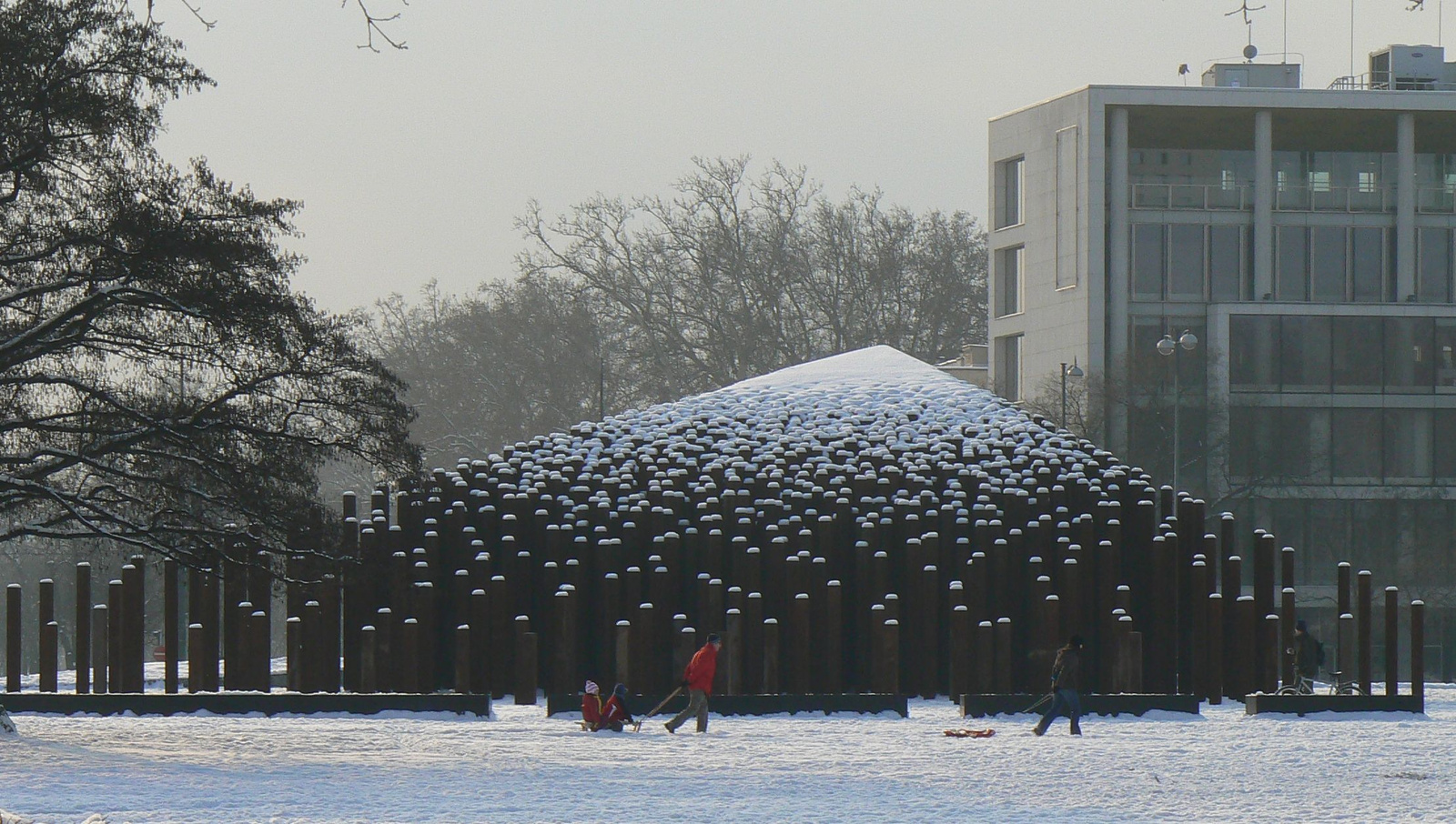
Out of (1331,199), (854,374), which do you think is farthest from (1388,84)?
(854,374)

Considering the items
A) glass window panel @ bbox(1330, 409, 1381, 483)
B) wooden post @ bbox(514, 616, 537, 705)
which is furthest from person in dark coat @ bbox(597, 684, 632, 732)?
glass window panel @ bbox(1330, 409, 1381, 483)

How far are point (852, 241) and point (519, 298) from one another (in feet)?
37.3

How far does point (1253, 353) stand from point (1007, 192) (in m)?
9.60

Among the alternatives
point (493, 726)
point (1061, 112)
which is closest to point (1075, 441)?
point (493, 726)

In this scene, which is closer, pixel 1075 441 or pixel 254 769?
pixel 254 769

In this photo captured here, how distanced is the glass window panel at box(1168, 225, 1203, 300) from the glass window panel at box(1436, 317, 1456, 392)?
19.5 feet

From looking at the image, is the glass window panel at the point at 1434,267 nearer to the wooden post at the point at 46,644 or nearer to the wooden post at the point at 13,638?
the wooden post at the point at 46,644

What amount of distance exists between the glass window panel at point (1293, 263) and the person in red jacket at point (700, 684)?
3764 centimetres

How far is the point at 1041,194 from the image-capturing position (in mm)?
55500

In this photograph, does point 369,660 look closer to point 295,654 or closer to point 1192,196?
point 295,654

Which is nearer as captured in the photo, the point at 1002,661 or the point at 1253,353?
the point at 1002,661

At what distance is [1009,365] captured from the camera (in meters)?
58.6

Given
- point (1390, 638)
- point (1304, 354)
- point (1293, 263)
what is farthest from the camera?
point (1293, 263)

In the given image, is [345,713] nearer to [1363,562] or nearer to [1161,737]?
[1161,737]
